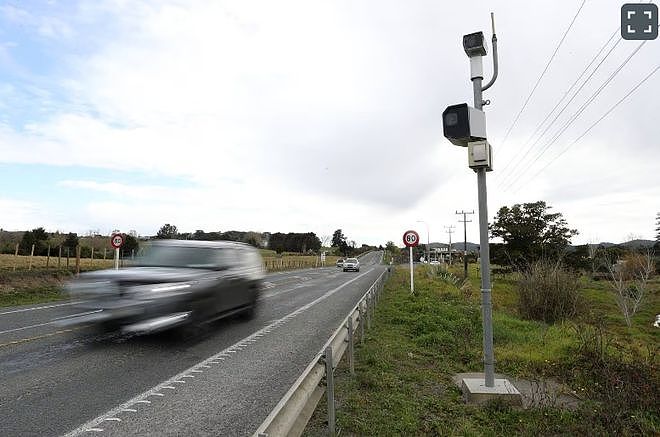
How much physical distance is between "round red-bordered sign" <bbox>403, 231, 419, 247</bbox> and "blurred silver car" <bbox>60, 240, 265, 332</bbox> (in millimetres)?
11144

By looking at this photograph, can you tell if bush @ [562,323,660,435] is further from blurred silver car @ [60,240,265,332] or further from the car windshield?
the car windshield

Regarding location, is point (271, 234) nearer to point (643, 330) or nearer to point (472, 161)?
point (643, 330)

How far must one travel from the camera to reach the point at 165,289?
26.5 ft

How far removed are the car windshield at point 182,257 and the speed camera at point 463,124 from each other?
608 cm

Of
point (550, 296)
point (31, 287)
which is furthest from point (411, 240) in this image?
point (31, 287)

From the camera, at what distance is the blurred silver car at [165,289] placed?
7848 mm

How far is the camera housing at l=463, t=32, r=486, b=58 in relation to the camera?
596 centimetres

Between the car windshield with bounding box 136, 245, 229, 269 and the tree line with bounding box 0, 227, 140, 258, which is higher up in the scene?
the tree line with bounding box 0, 227, 140, 258

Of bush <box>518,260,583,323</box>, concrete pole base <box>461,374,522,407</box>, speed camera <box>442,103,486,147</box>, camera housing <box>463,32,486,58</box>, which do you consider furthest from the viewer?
bush <box>518,260,583,323</box>

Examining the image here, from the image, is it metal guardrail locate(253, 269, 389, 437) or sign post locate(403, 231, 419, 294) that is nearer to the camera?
metal guardrail locate(253, 269, 389, 437)

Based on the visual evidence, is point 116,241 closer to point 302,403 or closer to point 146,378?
point 146,378

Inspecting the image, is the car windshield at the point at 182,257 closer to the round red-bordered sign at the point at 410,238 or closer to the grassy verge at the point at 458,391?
the grassy verge at the point at 458,391

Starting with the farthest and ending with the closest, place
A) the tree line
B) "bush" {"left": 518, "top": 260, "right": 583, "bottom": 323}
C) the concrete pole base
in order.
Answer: the tree line < "bush" {"left": 518, "top": 260, "right": 583, "bottom": 323} < the concrete pole base

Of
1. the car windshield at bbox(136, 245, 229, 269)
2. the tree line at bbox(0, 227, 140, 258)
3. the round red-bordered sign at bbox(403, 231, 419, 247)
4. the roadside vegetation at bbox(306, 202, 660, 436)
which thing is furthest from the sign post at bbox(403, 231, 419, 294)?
the tree line at bbox(0, 227, 140, 258)
